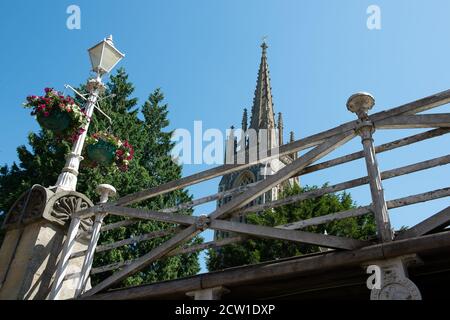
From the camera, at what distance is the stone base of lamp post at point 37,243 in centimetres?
537

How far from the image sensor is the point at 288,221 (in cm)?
2330

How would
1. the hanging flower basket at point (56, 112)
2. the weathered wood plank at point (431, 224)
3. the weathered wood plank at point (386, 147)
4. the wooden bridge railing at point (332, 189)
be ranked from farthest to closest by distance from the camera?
the hanging flower basket at point (56, 112)
the weathered wood plank at point (386, 147)
the wooden bridge railing at point (332, 189)
the weathered wood plank at point (431, 224)

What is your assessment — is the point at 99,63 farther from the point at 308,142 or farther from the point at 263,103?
the point at 263,103

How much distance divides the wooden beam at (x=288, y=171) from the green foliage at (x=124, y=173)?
30.2ft

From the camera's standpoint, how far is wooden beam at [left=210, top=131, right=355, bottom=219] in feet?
14.6

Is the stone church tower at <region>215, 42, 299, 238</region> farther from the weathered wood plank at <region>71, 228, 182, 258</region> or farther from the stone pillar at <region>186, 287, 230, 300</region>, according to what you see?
the stone pillar at <region>186, 287, 230, 300</region>

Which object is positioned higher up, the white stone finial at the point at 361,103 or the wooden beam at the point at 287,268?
the white stone finial at the point at 361,103

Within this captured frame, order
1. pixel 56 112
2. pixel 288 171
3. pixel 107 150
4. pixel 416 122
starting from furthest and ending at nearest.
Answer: pixel 107 150 < pixel 56 112 < pixel 288 171 < pixel 416 122

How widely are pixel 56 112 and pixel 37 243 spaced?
2.00 meters

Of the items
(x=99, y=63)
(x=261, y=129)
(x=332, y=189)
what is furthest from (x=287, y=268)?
(x=261, y=129)

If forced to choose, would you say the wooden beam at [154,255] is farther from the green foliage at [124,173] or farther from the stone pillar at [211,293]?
the green foliage at [124,173]

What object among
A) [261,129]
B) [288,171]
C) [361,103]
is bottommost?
[288,171]

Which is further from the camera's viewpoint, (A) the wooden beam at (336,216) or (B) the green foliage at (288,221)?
(B) the green foliage at (288,221)

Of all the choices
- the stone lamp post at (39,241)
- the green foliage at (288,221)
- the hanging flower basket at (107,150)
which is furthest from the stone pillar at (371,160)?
the green foliage at (288,221)
